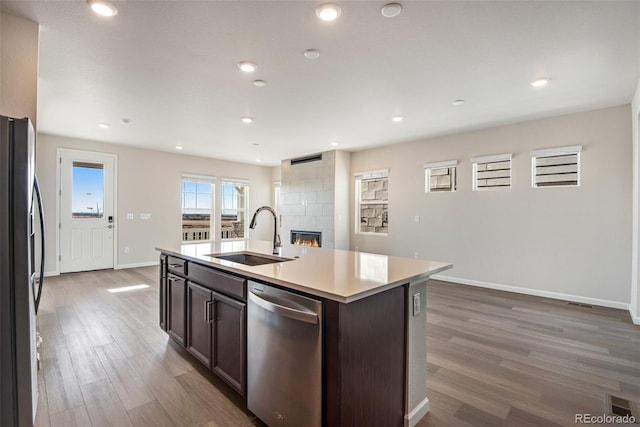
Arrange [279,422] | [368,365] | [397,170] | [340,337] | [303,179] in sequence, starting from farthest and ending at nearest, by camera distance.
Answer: [303,179] < [397,170] < [279,422] < [368,365] < [340,337]

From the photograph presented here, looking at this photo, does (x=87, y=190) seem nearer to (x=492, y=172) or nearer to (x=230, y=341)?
(x=230, y=341)

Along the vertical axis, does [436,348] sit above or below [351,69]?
below

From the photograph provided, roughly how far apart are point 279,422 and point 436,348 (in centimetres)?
175

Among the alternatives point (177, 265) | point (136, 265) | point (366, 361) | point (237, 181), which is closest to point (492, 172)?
point (366, 361)

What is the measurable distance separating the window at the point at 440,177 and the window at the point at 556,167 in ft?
3.82

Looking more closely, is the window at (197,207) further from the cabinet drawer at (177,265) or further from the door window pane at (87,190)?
the cabinet drawer at (177,265)

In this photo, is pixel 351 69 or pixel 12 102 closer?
pixel 12 102

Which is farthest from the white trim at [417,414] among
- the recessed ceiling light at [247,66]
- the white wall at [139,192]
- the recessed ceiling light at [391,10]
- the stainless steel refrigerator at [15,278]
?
the white wall at [139,192]

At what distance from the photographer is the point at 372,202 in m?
6.62

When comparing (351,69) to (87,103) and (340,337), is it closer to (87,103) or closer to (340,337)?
(340,337)

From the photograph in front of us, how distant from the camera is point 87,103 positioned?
12.5 feet

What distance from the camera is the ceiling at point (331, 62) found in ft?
→ 6.78

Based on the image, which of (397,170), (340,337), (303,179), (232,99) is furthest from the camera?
(303,179)

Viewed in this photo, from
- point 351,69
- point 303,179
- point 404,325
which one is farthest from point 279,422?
point 303,179
